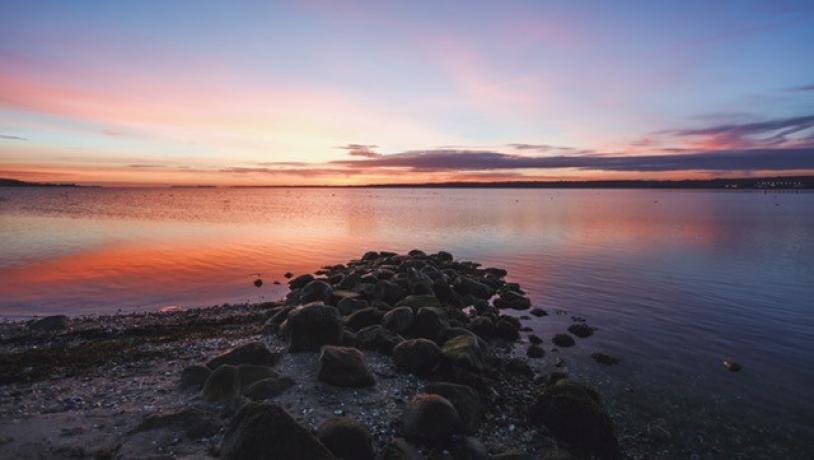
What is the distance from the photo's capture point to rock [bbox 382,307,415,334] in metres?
14.8

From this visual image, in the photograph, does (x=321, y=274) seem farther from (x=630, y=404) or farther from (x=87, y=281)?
(x=630, y=404)

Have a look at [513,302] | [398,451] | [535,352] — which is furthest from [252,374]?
[513,302]

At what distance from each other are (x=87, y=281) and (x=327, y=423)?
955 inches

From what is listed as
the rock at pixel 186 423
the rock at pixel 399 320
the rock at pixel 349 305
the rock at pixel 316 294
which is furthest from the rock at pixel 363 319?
the rock at pixel 186 423

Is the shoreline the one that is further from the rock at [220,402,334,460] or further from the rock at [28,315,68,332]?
the rock at [220,402,334,460]

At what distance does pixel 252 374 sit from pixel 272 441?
3954mm

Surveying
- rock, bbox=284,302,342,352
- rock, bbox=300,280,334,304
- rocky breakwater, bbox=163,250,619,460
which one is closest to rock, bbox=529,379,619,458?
rocky breakwater, bbox=163,250,619,460

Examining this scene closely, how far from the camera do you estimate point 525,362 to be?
46.3 feet

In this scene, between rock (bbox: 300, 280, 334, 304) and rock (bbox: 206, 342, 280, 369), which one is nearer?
rock (bbox: 206, 342, 280, 369)

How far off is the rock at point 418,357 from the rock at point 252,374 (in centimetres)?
332

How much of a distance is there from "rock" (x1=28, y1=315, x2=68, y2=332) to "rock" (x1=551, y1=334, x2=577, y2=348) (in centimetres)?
1822

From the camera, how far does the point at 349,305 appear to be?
1709cm

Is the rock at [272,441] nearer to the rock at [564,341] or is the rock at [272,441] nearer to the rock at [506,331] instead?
the rock at [506,331]

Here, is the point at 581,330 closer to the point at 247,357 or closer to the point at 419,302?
the point at 419,302
